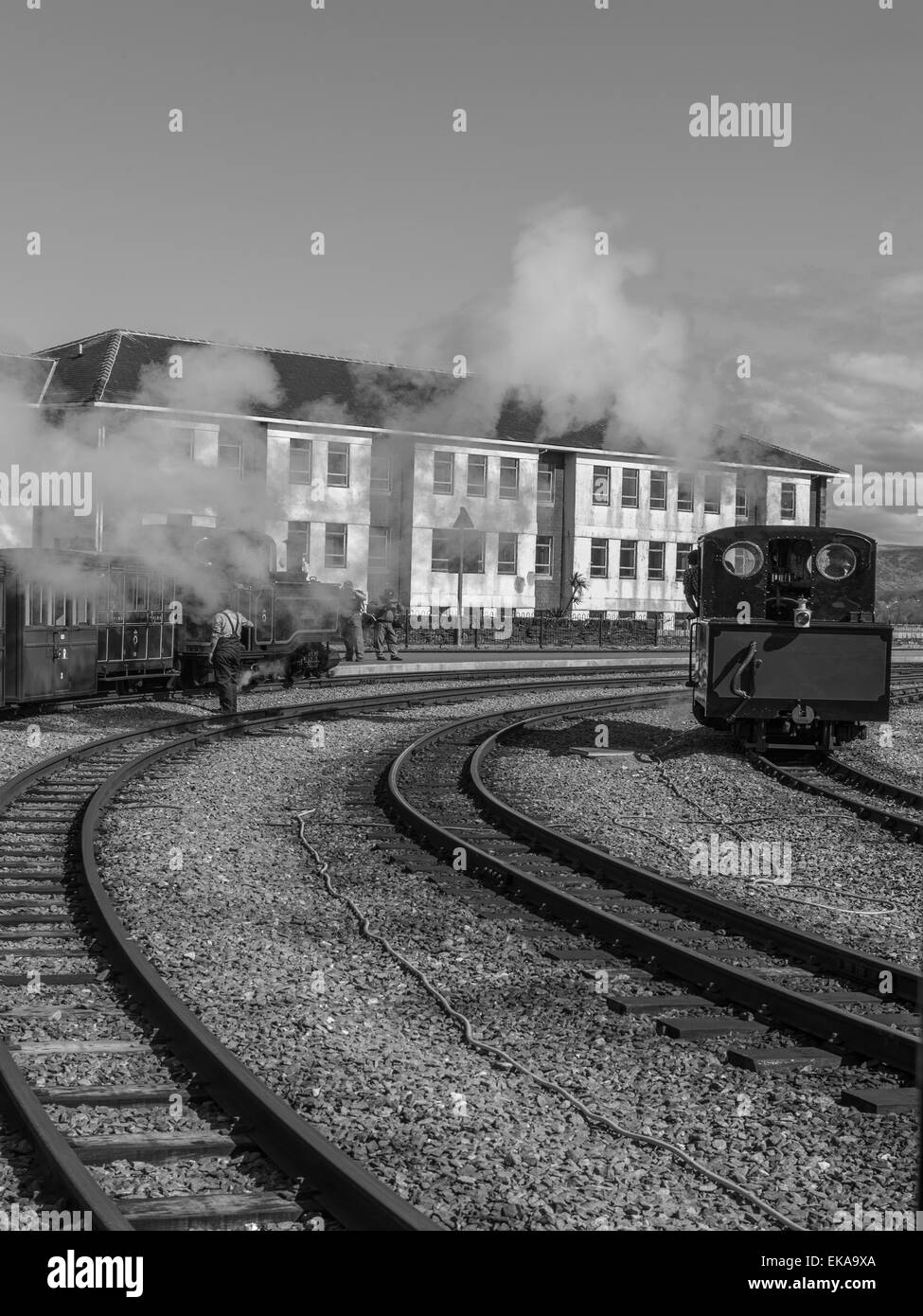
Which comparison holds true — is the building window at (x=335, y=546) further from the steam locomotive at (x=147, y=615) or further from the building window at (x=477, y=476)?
the steam locomotive at (x=147, y=615)

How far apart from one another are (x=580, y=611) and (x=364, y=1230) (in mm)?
52939

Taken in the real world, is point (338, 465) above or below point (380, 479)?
above

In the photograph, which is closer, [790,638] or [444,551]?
[790,638]

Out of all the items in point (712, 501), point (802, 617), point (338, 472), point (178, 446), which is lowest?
point (802, 617)

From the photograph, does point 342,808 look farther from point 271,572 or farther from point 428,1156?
point 271,572

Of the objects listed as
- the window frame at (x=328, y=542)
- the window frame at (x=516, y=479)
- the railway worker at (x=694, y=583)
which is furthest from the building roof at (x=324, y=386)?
the railway worker at (x=694, y=583)

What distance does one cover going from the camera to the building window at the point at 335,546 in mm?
49906

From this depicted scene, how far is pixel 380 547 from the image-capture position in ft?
173

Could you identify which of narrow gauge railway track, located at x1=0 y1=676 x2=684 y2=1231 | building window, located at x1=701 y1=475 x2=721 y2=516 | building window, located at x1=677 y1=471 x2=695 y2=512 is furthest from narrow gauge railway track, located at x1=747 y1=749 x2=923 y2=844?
building window, located at x1=677 y1=471 x2=695 y2=512

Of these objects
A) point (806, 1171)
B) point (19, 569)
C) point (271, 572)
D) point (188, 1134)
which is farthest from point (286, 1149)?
point (271, 572)

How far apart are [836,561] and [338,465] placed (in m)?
36.5

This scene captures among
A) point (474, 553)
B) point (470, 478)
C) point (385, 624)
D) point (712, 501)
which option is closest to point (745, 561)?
point (385, 624)

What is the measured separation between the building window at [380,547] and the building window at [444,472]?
270 centimetres

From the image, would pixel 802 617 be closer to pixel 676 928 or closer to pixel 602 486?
pixel 676 928
